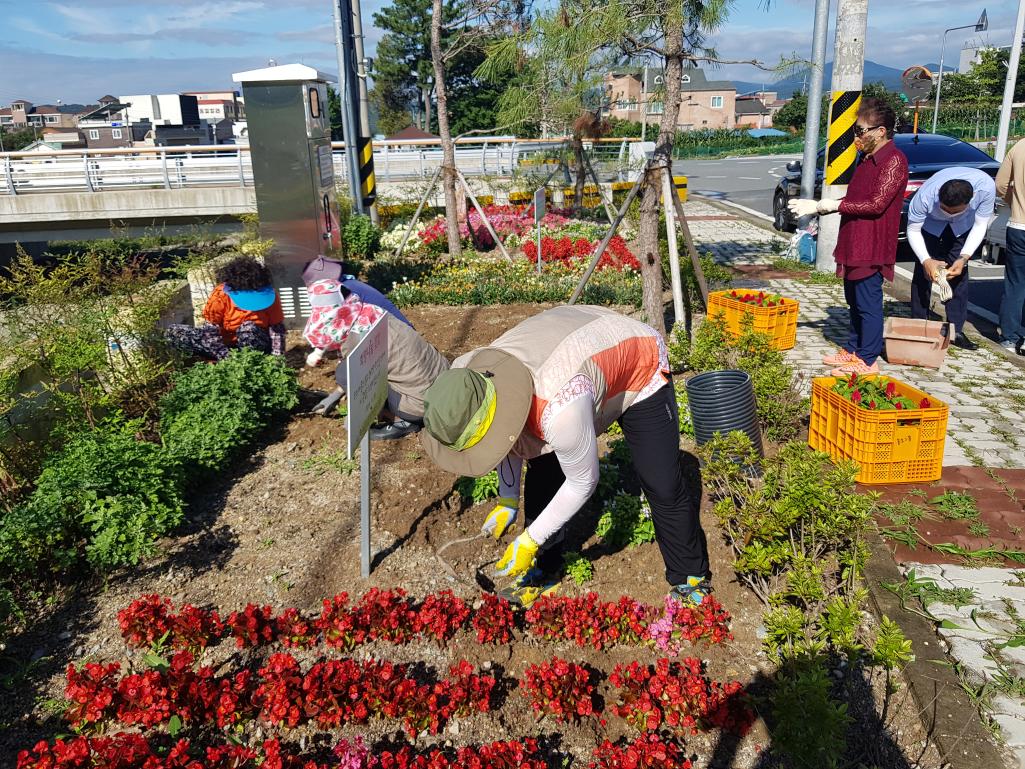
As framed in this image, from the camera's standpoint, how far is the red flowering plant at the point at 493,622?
329 centimetres

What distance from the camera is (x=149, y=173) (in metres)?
17.3

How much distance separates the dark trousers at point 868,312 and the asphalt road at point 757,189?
2.79 m

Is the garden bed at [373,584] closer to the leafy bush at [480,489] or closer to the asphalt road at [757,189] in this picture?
the leafy bush at [480,489]

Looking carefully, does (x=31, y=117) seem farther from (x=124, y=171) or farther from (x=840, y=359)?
(x=840, y=359)

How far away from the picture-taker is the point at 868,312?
20.0 feet

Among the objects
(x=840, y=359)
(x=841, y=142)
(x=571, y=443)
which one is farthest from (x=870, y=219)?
(x=571, y=443)

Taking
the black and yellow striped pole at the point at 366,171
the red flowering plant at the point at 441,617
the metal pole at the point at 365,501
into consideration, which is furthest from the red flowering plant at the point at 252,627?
the black and yellow striped pole at the point at 366,171

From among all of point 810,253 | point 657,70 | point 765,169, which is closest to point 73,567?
point 657,70

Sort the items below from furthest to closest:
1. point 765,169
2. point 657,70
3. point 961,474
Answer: point 765,169 → point 657,70 → point 961,474

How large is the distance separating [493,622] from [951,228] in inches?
221

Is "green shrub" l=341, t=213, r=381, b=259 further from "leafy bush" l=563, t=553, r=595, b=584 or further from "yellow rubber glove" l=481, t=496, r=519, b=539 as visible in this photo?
"leafy bush" l=563, t=553, r=595, b=584

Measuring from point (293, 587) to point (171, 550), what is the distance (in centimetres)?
83

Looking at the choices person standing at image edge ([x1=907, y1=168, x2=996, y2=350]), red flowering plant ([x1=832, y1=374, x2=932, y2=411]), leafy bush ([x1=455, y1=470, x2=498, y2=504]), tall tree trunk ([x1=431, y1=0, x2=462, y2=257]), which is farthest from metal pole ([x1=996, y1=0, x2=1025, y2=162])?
leafy bush ([x1=455, y1=470, x2=498, y2=504])

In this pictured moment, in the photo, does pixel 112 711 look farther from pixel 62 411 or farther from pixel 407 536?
pixel 62 411
